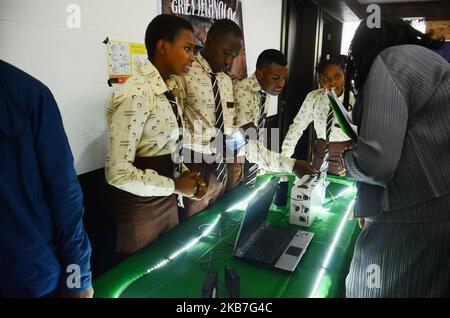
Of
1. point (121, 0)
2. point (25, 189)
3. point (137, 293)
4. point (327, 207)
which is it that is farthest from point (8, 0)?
point (327, 207)

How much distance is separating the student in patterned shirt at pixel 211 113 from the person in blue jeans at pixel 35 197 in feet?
3.54

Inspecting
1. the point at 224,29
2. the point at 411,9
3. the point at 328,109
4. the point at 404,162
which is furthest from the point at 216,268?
the point at 411,9

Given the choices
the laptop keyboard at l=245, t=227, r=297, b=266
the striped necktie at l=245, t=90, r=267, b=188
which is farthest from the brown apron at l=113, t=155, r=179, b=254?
the striped necktie at l=245, t=90, r=267, b=188

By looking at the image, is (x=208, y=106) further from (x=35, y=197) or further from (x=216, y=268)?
(x=35, y=197)

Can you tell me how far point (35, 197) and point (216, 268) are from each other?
0.62m

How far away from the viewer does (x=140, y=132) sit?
1.42m

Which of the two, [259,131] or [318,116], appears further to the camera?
[318,116]

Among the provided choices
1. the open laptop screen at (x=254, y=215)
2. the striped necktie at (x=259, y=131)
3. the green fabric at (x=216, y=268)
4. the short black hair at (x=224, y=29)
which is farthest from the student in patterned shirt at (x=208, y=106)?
the open laptop screen at (x=254, y=215)

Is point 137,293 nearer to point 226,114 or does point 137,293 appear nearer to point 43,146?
point 43,146

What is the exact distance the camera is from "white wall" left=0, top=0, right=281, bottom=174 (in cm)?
144

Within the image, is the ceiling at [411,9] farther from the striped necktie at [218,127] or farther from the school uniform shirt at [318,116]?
the striped necktie at [218,127]

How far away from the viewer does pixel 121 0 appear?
1913 millimetres

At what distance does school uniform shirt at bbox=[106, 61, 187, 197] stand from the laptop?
1.37ft

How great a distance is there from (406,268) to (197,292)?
2.15 feet
